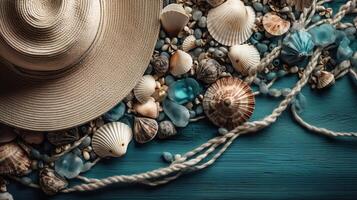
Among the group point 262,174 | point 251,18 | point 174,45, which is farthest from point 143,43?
point 262,174

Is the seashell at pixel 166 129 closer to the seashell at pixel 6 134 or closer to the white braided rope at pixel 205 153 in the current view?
the white braided rope at pixel 205 153

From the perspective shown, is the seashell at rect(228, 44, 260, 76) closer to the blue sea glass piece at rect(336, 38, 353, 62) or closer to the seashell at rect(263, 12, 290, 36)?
the seashell at rect(263, 12, 290, 36)

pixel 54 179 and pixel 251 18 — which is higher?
pixel 251 18

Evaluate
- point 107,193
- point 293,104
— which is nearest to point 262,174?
point 293,104

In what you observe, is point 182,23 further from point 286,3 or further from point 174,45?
point 286,3

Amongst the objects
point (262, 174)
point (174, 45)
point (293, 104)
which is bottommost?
point (262, 174)

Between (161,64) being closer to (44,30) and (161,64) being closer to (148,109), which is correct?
(148,109)

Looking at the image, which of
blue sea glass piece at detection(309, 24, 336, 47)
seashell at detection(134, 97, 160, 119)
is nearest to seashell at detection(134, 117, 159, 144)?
seashell at detection(134, 97, 160, 119)
